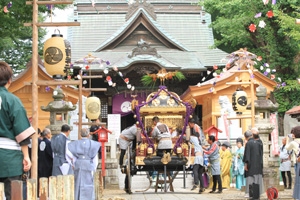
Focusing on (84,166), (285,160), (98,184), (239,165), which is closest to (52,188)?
(84,166)

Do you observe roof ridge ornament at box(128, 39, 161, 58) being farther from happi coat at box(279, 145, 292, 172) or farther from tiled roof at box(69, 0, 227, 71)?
happi coat at box(279, 145, 292, 172)

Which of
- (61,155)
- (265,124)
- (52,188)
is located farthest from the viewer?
(265,124)

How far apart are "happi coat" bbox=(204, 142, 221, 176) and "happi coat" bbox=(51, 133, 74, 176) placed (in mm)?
4491

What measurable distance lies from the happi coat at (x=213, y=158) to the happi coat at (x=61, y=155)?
4.49 metres

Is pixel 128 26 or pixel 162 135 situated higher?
pixel 128 26

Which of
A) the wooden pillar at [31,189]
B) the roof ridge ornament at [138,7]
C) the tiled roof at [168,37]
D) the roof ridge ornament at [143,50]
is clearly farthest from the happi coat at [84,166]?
the roof ridge ornament at [138,7]

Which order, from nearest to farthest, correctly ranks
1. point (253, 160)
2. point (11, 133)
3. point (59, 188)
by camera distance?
point (11, 133), point (59, 188), point (253, 160)

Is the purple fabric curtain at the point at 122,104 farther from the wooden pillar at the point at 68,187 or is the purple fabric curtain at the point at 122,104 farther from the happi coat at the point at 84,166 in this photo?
the wooden pillar at the point at 68,187

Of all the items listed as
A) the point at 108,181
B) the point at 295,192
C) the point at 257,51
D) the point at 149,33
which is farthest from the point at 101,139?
the point at 149,33

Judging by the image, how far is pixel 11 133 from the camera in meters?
5.73

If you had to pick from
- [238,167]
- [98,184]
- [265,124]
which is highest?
[265,124]

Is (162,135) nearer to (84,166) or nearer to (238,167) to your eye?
(238,167)

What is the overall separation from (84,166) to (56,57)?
2199mm

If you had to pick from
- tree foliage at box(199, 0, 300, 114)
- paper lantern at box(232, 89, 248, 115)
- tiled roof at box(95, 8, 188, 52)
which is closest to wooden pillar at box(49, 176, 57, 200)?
paper lantern at box(232, 89, 248, 115)
